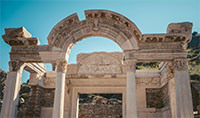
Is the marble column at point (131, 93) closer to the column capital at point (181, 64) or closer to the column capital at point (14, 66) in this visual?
the column capital at point (181, 64)

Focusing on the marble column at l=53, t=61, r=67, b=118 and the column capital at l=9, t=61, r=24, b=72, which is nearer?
the marble column at l=53, t=61, r=67, b=118

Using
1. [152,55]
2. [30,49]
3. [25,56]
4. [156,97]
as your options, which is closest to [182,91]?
[152,55]

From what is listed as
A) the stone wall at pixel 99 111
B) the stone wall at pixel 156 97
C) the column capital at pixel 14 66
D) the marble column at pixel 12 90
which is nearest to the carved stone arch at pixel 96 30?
the column capital at pixel 14 66

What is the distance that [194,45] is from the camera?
1789 inches

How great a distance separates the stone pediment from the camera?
12.3 m

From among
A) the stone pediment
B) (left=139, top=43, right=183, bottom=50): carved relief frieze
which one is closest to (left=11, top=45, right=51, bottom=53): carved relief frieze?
the stone pediment

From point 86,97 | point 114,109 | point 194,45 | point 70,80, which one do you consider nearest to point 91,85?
point 70,80

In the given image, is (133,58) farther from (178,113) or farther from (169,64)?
(178,113)

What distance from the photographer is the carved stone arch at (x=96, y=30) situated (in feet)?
31.8

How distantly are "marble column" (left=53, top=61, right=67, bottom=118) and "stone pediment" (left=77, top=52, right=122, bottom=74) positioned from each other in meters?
3.03

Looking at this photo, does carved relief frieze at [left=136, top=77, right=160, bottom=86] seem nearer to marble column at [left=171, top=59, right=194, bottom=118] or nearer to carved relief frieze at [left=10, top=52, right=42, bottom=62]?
marble column at [left=171, top=59, right=194, bottom=118]

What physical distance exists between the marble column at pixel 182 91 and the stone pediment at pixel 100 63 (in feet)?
13.0

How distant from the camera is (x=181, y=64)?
9.20m

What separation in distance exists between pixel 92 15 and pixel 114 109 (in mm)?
9982
